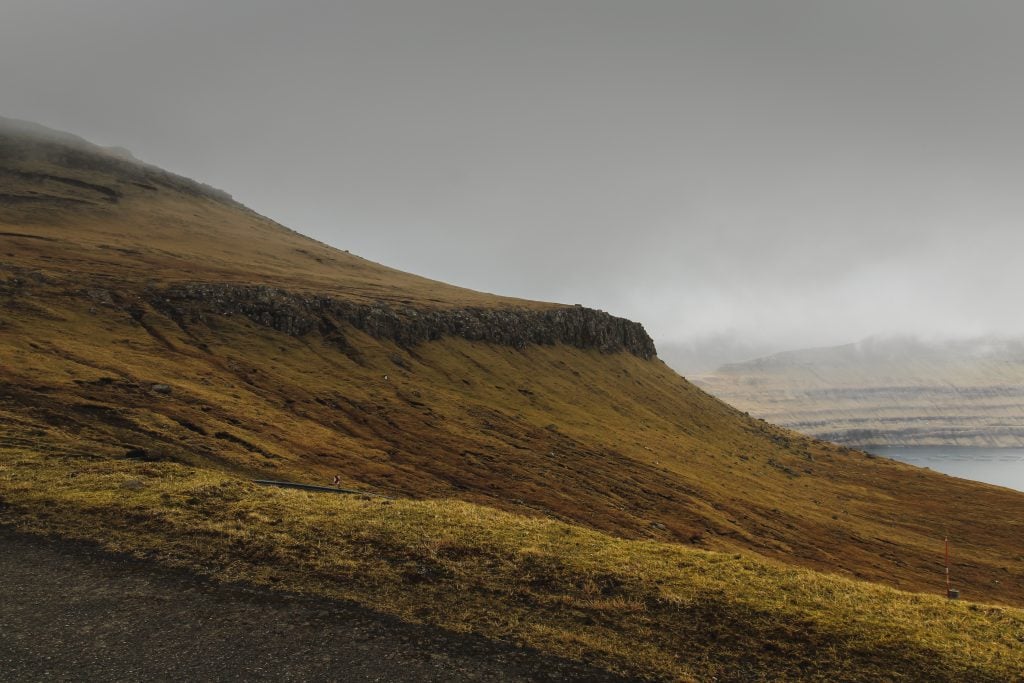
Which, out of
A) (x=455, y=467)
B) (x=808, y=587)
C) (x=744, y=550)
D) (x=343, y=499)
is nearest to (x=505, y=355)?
(x=455, y=467)

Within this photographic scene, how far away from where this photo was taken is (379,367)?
88625mm

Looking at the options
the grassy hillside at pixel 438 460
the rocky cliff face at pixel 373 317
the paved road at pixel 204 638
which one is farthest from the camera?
the rocky cliff face at pixel 373 317

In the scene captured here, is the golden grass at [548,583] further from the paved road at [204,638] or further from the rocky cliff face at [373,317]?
the rocky cliff face at [373,317]

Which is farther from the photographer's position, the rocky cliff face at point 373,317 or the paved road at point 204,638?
the rocky cliff face at point 373,317

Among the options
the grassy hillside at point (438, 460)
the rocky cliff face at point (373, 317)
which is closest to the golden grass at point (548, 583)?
the grassy hillside at point (438, 460)

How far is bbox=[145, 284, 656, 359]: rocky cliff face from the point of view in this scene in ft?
285

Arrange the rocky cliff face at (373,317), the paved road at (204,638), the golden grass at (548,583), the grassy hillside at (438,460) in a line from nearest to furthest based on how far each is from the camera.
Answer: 1. the paved road at (204,638)
2. the golden grass at (548,583)
3. the grassy hillside at (438,460)
4. the rocky cliff face at (373,317)

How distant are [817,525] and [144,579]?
7991 centimetres

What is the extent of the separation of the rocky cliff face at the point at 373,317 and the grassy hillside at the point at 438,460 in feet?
1.83

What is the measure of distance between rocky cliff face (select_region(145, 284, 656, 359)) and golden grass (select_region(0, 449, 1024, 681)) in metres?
69.1

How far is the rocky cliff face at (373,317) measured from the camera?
86.9 m

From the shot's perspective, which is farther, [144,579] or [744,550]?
[744,550]

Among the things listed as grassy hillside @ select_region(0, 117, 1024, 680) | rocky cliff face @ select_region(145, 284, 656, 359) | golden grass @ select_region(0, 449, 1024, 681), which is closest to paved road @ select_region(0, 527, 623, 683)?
golden grass @ select_region(0, 449, 1024, 681)

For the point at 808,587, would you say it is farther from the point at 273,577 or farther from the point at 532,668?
the point at 273,577
